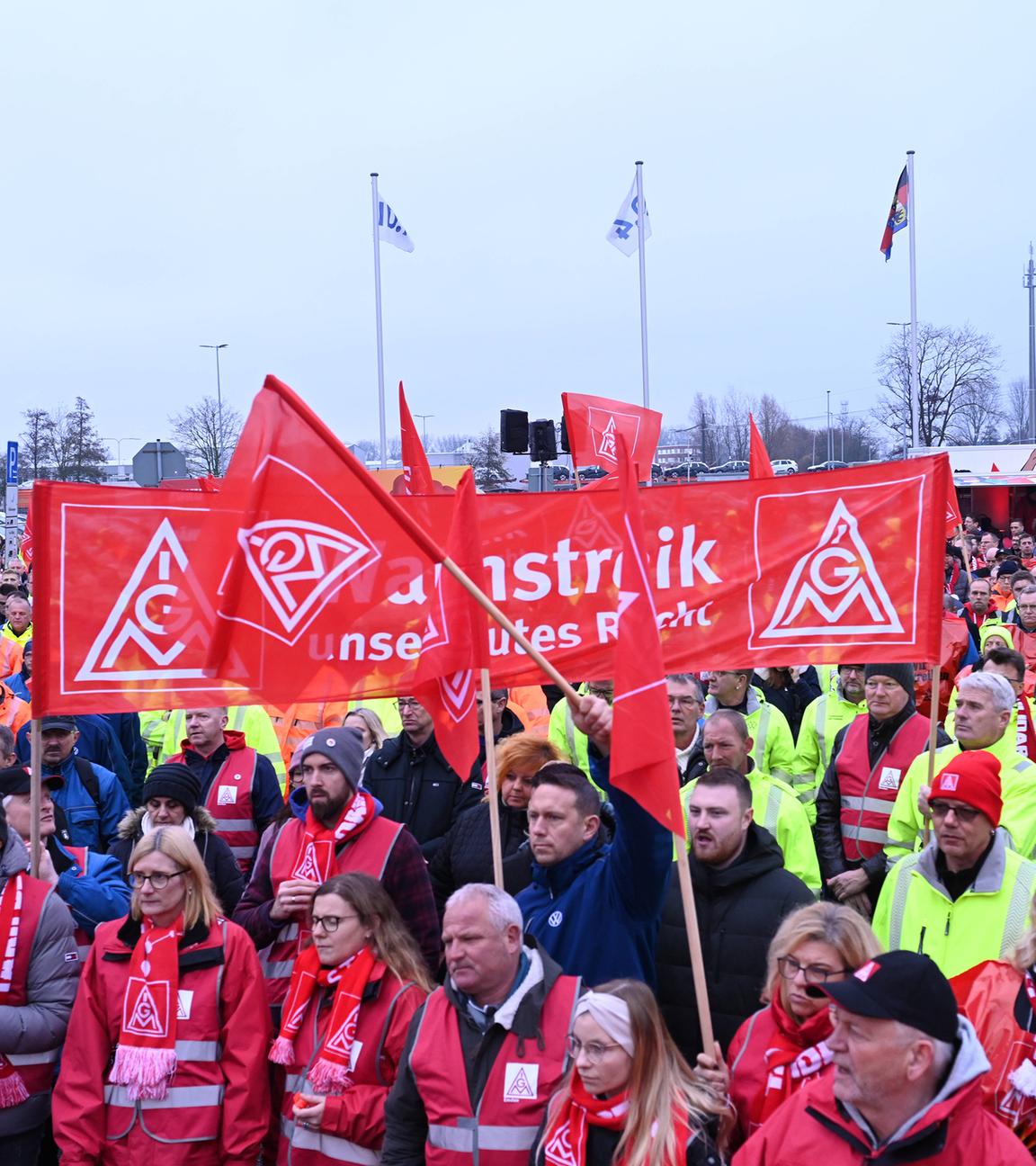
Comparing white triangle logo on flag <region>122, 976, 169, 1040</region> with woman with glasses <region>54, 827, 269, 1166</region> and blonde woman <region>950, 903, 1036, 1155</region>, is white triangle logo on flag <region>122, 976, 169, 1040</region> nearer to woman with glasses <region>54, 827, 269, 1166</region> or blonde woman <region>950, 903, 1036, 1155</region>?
woman with glasses <region>54, 827, 269, 1166</region>

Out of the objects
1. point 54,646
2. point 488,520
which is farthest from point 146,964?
point 488,520

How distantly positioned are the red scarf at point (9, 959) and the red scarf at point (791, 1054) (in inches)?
105

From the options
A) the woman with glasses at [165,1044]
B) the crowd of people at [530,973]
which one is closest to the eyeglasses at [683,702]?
the crowd of people at [530,973]

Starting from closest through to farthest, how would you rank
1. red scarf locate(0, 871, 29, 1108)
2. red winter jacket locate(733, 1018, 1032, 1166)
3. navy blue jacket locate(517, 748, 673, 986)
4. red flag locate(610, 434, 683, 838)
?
red winter jacket locate(733, 1018, 1032, 1166), red flag locate(610, 434, 683, 838), navy blue jacket locate(517, 748, 673, 986), red scarf locate(0, 871, 29, 1108)

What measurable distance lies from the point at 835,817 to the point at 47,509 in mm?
4217

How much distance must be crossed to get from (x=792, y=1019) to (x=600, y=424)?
942 centimetres

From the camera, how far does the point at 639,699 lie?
13.1 feet

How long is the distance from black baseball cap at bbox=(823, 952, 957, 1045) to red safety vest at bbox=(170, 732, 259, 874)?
4.56 m

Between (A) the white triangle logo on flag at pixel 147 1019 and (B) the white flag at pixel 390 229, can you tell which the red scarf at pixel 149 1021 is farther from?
(B) the white flag at pixel 390 229

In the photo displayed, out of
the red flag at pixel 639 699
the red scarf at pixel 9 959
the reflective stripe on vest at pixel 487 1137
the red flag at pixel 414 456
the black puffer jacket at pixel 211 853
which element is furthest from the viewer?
the red flag at pixel 414 456

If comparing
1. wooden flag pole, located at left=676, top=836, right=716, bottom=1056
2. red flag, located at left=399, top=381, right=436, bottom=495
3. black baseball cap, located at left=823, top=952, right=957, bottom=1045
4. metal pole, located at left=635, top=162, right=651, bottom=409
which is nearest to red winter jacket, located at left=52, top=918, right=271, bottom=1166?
wooden flag pole, located at left=676, top=836, right=716, bottom=1056

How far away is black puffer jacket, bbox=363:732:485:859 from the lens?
661 cm

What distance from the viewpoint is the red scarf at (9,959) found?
4.71 meters

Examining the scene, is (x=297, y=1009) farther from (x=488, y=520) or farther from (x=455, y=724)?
(x=488, y=520)
